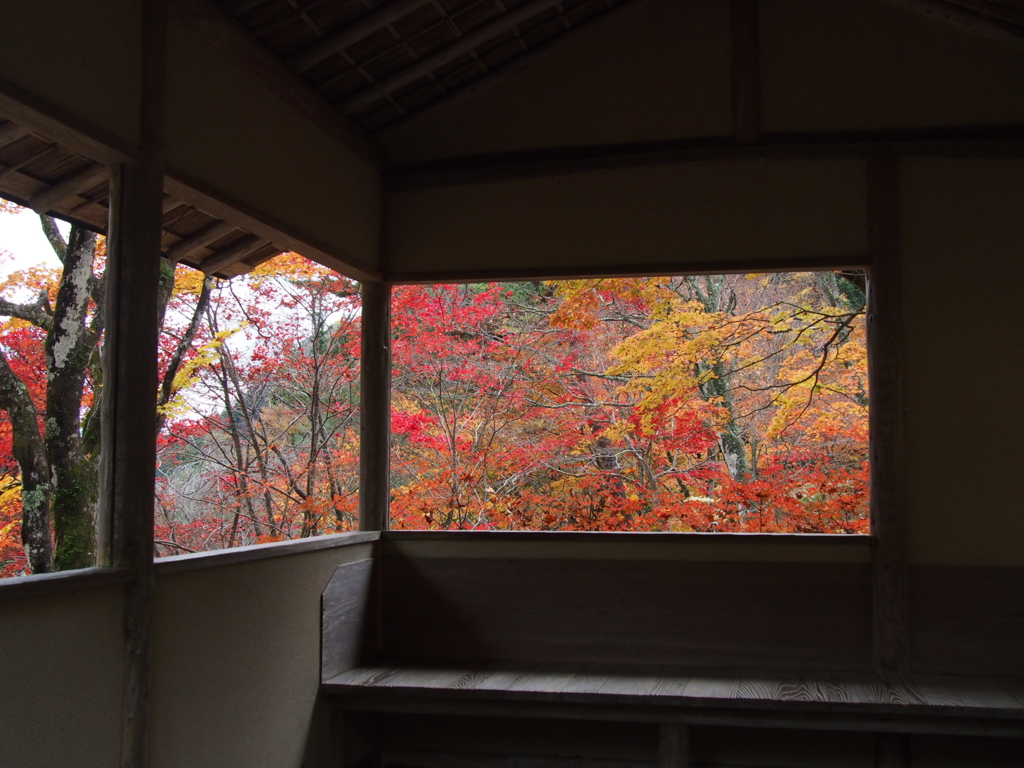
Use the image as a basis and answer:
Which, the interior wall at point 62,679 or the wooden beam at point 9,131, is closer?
the interior wall at point 62,679

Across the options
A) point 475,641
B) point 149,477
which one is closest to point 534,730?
point 475,641

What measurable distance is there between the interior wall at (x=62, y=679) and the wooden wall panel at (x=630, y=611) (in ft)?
6.67

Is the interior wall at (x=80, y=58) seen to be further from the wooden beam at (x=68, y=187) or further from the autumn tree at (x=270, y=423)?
the autumn tree at (x=270, y=423)

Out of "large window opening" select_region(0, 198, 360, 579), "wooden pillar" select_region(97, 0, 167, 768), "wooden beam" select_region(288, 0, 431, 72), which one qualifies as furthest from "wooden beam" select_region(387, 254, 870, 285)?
"large window opening" select_region(0, 198, 360, 579)

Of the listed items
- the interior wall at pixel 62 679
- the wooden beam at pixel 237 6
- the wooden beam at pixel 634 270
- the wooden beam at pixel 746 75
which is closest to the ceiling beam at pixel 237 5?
the wooden beam at pixel 237 6

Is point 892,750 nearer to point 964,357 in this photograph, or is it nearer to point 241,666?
point 964,357

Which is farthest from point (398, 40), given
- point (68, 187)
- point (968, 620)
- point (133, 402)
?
point (968, 620)

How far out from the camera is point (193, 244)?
424 cm

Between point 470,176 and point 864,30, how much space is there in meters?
2.00

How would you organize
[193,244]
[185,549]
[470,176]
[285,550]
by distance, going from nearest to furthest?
1. [285,550]
2. [193,244]
3. [470,176]
4. [185,549]

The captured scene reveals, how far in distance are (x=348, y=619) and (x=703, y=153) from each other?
9.04ft

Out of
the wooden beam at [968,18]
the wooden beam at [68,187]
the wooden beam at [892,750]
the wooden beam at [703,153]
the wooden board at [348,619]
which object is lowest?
the wooden beam at [892,750]

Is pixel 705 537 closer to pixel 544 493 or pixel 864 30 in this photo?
pixel 864 30

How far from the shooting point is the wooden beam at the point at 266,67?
10.1 ft
